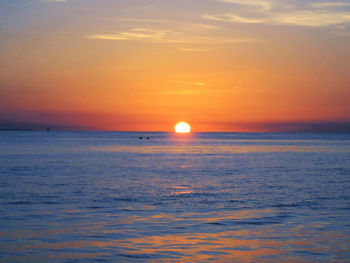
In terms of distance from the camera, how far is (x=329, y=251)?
550 inches

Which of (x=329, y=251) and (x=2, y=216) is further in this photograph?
(x=2, y=216)

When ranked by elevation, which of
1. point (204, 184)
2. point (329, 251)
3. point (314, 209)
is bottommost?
point (329, 251)

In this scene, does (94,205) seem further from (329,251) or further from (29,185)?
(329,251)

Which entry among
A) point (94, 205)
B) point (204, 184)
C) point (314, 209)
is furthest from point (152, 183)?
point (314, 209)

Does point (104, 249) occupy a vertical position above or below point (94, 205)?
below

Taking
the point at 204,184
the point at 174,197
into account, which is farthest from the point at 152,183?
the point at 174,197

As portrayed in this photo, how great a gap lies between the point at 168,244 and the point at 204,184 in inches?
670

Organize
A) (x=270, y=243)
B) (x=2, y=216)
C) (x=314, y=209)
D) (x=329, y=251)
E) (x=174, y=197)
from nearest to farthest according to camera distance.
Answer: (x=329, y=251), (x=270, y=243), (x=2, y=216), (x=314, y=209), (x=174, y=197)

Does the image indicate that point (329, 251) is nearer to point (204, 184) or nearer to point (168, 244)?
point (168, 244)

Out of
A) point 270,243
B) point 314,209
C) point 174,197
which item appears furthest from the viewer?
point 174,197

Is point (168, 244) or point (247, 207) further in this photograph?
point (247, 207)

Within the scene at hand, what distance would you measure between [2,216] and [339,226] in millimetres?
13029

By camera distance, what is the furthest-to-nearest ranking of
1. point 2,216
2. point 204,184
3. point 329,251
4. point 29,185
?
point 204,184 < point 29,185 < point 2,216 < point 329,251

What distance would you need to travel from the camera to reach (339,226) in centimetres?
1728
